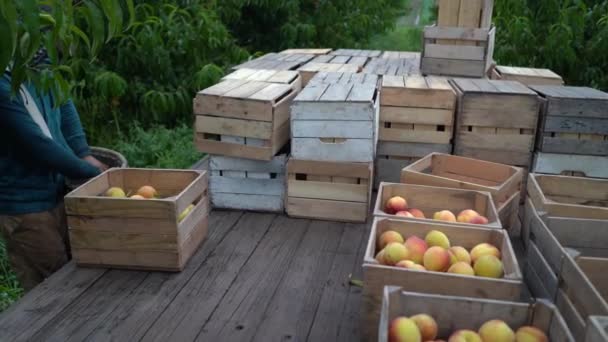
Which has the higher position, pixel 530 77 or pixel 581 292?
pixel 530 77

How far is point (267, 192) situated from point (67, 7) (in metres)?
2.55

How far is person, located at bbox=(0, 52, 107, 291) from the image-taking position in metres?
2.89

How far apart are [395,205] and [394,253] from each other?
0.63m

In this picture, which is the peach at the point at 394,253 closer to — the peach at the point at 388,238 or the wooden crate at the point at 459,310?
the peach at the point at 388,238

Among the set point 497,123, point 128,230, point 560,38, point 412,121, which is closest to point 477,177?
point 497,123

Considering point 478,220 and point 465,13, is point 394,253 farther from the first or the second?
point 465,13

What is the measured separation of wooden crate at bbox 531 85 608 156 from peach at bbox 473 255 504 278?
5.96 ft

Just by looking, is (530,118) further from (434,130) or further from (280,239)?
(280,239)

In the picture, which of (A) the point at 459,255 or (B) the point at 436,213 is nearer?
(A) the point at 459,255

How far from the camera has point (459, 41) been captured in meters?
4.50

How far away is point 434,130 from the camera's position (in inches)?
153

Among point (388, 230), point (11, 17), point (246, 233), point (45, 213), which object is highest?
point (11, 17)

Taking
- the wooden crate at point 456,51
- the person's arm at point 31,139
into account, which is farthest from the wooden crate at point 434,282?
the wooden crate at point 456,51

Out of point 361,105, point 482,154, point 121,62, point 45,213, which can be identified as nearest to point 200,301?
point 45,213
